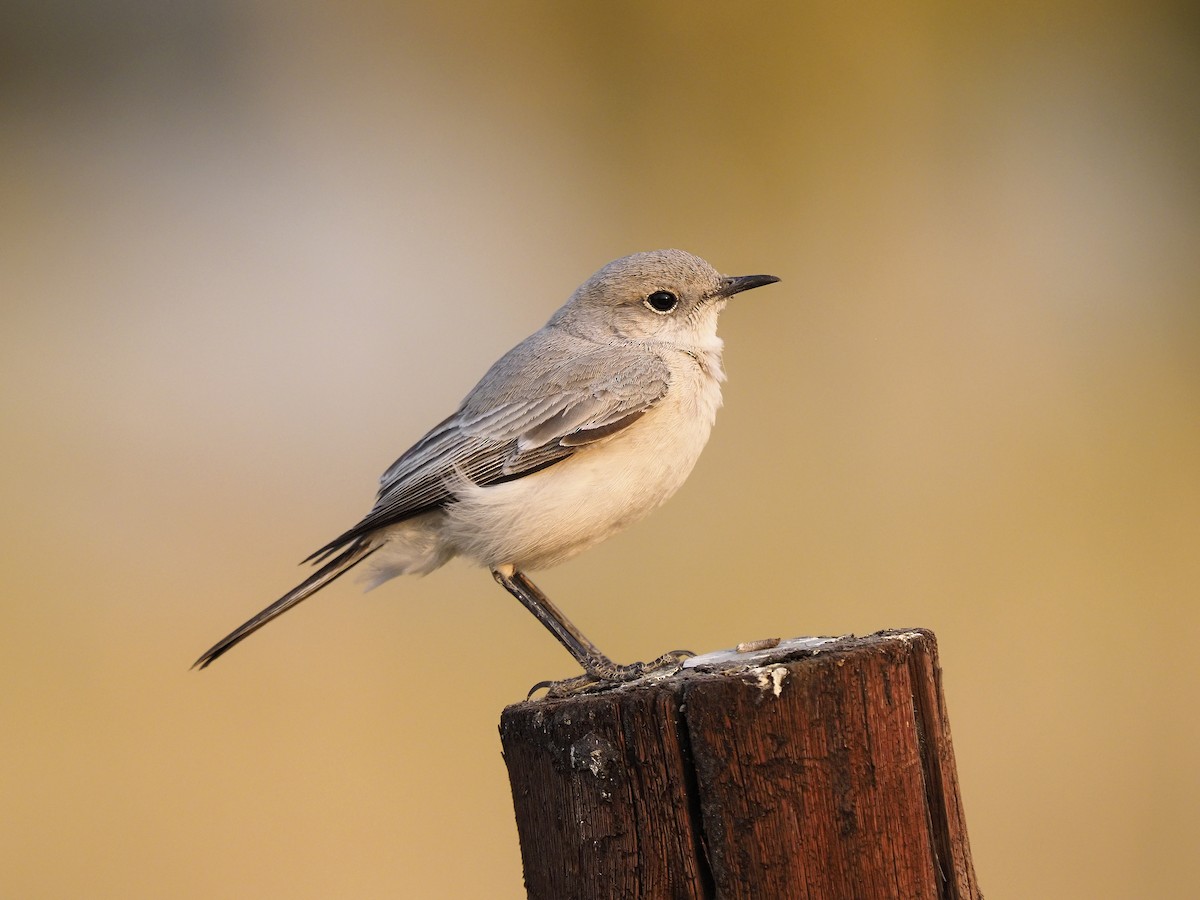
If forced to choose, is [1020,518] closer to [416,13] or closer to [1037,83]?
[1037,83]

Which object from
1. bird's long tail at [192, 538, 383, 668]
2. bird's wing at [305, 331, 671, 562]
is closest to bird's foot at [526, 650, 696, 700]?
bird's wing at [305, 331, 671, 562]

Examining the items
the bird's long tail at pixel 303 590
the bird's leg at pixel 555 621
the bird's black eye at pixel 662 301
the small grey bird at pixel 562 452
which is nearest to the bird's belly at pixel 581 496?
the small grey bird at pixel 562 452

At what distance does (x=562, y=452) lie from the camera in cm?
387

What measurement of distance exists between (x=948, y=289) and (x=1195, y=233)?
115 inches

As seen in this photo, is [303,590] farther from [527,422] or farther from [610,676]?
[610,676]

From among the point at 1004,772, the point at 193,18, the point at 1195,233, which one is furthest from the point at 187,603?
the point at 1195,233

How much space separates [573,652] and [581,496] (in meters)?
0.53

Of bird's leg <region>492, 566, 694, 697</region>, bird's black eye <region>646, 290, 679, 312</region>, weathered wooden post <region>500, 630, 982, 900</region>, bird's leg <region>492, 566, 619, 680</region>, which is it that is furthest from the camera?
bird's black eye <region>646, 290, 679, 312</region>

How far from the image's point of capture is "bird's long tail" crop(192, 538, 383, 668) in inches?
150

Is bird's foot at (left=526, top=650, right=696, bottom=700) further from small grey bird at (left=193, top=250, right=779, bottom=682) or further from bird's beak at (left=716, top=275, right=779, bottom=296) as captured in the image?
bird's beak at (left=716, top=275, right=779, bottom=296)


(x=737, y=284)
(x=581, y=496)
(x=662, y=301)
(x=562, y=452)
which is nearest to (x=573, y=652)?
(x=581, y=496)

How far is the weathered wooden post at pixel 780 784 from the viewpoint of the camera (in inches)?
86.8

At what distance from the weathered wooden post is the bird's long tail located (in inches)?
71.6

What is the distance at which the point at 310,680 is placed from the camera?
7230 mm
